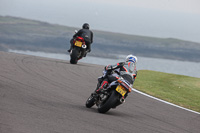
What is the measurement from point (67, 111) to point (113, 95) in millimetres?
1050

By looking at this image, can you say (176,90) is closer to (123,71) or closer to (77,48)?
(77,48)

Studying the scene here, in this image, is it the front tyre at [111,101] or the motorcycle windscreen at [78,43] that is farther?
the motorcycle windscreen at [78,43]

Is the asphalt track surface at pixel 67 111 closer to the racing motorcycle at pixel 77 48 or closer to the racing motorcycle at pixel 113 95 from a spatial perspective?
the racing motorcycle at pixel 113 95

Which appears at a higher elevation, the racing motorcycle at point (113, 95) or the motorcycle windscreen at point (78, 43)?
the motorcycle windscreen at point (78, 43)

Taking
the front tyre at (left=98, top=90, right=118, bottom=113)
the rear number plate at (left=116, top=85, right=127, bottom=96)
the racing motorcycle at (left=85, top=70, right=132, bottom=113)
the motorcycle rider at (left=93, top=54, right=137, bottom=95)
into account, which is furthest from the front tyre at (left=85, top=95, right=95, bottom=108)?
the rear number plate at (left=116, top=85, right=127, bottom=96)

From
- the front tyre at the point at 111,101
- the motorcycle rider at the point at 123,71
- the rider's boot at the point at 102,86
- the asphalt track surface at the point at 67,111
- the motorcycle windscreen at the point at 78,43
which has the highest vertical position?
the motorcycle windscreen at the point at 78,43

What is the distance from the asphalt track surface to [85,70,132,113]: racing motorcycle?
0.23m

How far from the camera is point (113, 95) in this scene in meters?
9.80

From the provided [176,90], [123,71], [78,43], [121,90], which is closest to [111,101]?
[121,90]

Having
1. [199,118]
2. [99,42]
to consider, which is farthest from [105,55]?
[199,118]

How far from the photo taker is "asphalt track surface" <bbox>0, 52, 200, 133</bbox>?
7.99 m

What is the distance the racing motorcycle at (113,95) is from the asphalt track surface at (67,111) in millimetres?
227

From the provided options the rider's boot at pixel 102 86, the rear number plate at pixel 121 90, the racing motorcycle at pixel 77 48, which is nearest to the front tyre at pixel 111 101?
the rear number plate at pixel 121 90

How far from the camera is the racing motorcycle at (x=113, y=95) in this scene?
970 centimetres
